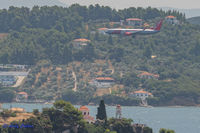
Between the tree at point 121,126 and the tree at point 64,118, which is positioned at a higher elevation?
the tree at point 64,118

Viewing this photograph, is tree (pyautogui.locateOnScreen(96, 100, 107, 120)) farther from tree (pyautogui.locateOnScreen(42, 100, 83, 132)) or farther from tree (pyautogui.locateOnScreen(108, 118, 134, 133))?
tree (pyautogui.locateOnScreen(42, 100, 83, 132))

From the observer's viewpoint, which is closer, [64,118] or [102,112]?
[64,118]

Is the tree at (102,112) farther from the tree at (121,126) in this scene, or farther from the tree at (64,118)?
the tree at (64,118)

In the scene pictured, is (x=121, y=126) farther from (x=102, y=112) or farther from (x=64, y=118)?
(x=64, y=118)

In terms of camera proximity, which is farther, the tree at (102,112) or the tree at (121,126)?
the tree at (102,112)

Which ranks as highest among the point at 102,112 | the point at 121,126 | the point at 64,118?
the point at 64,118

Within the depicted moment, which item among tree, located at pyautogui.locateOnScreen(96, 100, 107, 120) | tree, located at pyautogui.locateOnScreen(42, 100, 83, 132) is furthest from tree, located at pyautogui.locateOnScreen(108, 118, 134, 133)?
tree, located at pyautogui.locateOnScreen(42, 100, 83, 132)

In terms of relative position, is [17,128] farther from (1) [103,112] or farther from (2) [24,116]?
(1) [103,112]

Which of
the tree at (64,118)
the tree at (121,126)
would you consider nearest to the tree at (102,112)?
the tree at (121,126)

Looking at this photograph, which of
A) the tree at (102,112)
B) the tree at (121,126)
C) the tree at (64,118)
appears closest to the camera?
the tree at (64,118)

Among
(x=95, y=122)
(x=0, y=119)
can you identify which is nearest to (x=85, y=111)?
(x=95, y=122)

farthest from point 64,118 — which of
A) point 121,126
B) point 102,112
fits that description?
point 121,126
